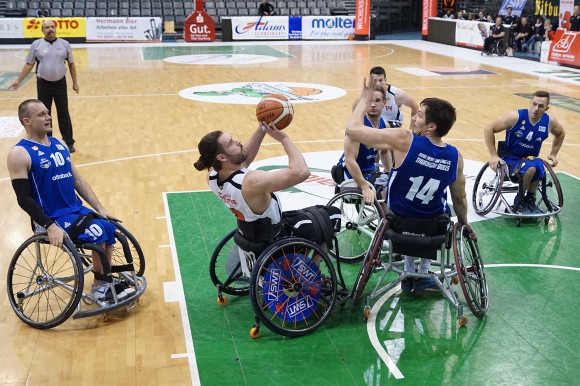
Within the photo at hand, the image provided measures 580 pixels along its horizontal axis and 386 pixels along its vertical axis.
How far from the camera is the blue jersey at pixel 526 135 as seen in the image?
24.8 feet

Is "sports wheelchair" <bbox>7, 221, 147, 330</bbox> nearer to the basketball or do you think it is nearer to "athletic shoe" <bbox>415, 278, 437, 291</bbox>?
the basketball

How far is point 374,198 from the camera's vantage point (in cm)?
578

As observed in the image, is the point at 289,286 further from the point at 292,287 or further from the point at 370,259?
the point at 370,259

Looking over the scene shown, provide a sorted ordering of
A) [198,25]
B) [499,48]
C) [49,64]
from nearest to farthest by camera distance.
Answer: [49,64] → [499,48] → [198,25]

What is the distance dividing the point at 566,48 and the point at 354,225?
634 inches

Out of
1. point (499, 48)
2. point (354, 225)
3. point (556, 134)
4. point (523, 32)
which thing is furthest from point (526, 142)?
point (523, 32)

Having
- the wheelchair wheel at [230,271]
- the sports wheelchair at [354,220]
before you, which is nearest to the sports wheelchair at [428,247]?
the sports wheelchair at [354,220]

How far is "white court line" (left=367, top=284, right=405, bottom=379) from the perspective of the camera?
15.2ft

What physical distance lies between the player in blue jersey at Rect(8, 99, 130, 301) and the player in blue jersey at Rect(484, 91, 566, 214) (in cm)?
412

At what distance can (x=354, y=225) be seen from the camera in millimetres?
6484

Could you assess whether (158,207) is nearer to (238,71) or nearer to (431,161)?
(431,161)

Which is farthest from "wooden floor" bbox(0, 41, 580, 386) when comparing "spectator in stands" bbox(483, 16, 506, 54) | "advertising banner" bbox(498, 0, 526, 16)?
"advertising banner" bbox(498, 0, 526, 16)

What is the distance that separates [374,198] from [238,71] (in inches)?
538

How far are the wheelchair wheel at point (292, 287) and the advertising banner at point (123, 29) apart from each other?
22.7 m
